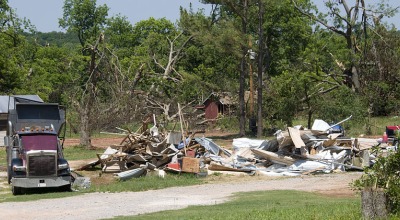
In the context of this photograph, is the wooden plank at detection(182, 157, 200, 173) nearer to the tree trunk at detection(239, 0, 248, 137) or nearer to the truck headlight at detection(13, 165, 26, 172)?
the truck headlight at detection(13, 165, 26, 172)

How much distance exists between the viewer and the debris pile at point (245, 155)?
2552cm

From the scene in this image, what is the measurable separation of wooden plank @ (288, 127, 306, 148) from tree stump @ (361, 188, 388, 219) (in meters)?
12.6

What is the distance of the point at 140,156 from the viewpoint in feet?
87.4

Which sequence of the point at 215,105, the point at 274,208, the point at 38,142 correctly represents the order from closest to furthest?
the point at 274,208
the point at 38,142
the point at 215,105

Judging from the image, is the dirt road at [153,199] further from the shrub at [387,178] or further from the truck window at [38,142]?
the shrub at [387,178]

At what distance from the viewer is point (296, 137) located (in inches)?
1001

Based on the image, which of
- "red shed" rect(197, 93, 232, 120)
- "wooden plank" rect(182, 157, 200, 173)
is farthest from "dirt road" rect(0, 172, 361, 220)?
"red shed" rect(197, 93, 232, 120)

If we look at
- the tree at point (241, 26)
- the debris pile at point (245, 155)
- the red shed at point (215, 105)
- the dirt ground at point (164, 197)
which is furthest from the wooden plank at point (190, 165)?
the red shed at point (215, 105)

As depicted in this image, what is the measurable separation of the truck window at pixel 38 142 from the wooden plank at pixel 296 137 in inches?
341

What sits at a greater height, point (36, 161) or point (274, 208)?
point (36, 161)

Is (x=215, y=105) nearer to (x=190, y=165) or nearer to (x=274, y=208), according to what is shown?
(x=190, y=165)

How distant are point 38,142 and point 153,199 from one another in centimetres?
491

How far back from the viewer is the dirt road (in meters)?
17.0

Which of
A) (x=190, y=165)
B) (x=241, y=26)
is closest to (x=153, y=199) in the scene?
(x=190, y=165)
